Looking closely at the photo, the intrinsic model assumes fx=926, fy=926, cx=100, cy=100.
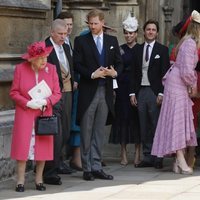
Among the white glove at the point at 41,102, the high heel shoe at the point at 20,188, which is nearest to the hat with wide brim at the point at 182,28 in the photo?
the white glove at the point at 41,102

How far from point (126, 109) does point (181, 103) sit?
3.78ft

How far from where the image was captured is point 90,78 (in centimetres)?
1071

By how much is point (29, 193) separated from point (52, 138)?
0.68m

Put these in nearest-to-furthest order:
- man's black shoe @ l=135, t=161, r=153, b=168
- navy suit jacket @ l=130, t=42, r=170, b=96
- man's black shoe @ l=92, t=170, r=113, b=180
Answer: man's black shoe @ l=92, t=170, r=113, b=180, navy suit jacket @ l=130, t=42, r=170, b=96, man's black shoe @ l=135, t=161, r=153, b=168

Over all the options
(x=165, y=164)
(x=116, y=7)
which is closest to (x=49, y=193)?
(x=165, y=164)

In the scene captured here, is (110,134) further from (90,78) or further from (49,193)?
(49,193)

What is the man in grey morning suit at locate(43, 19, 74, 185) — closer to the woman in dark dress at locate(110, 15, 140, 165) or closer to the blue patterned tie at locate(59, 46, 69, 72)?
the blue patterned tie at locate(59, 46, 69, 72)

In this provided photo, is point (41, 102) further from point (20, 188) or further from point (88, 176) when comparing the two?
point (88, 176)

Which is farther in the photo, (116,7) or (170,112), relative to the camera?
(116,7)

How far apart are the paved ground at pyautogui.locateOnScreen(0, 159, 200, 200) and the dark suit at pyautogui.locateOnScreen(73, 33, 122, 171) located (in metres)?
0.34

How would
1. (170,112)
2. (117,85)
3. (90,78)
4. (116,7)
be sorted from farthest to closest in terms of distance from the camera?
(116,7) → (117,85) → (170,112) → (90,78)

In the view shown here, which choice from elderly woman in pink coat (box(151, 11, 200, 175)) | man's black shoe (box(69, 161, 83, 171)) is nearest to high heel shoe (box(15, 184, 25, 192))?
man's black shoe (box(69, 161, 83, 171))

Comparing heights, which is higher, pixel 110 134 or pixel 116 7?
pixel 116 7

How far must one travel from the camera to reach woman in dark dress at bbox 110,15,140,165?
12.4 meters
